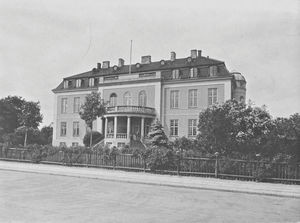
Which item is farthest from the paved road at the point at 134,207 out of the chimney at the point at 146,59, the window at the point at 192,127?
the chimney at the point at 146,59

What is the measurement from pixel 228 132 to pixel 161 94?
1822 centimetres

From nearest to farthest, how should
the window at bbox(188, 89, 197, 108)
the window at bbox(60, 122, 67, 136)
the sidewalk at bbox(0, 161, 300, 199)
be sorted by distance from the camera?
the sidewalk at bbox(0, 161, 300, 199), the window at bbox(188, 89, 197, 108), the window at bbox(60, 122, 67, 136)

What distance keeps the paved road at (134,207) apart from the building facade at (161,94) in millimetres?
21222

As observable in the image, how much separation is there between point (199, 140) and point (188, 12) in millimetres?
10885

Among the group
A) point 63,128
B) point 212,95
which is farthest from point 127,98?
point 63,128

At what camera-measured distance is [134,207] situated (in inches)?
331

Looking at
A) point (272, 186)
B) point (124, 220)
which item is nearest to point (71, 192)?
point (124, 220)

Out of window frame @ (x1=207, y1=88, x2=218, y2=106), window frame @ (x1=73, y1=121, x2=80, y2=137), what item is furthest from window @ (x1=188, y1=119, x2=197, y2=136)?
window frame @ (x1=73, y1=121, x2=80, y2=137)

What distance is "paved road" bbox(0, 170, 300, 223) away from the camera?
23.2 feet

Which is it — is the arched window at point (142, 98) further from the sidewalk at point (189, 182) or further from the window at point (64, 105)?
the sidewalk at point (189, 182)

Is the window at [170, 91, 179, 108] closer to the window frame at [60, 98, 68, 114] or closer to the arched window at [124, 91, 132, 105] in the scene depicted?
the arched window at [124, 91, 132, 105]

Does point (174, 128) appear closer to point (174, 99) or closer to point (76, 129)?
point (174, 99)

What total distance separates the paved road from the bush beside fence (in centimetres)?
280

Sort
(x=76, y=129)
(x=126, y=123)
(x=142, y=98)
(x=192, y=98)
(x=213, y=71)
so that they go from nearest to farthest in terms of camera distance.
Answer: (x=213, y=71)
(x=192, y=98)
(x=126, y=123)
(x=142, y=98)
(x=76, y=129)
